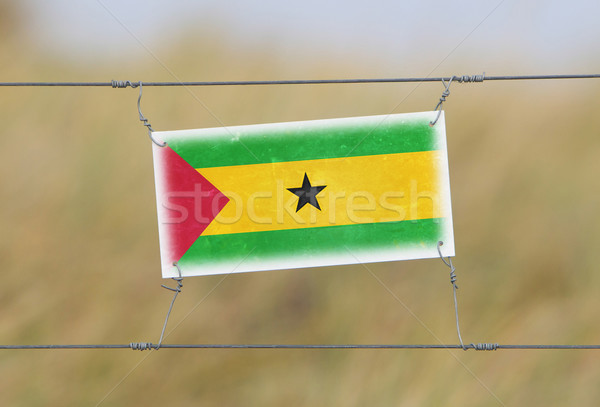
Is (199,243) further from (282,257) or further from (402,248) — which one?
(402,248)

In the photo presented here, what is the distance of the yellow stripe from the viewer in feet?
8.12

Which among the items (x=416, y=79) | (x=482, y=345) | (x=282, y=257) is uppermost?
(x=416, y=79)

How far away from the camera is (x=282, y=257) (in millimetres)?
2473

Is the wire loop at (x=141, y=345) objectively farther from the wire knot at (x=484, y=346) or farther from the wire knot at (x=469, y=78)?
the wire knot at (x=469, y=78)

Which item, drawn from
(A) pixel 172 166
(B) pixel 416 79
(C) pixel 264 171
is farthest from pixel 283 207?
(B) pixel 416 79

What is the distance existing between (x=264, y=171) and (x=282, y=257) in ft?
0.75

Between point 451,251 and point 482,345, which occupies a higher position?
point 451,251

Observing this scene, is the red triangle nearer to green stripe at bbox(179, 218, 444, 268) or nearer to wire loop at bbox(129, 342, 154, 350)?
green stripe at bbox(179, 218, 444, 268)

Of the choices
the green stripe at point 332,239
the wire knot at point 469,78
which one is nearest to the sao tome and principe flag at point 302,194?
the green stripe at point 332,239

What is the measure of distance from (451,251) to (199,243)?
0.65 m

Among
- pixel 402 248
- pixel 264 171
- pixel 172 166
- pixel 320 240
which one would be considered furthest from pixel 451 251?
pixel 172 166

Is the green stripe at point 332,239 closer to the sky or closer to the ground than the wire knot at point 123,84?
closer to the ground

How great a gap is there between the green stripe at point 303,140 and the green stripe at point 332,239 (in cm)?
19

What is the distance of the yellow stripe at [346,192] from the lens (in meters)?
2.47
